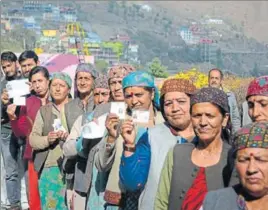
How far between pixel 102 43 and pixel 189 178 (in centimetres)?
1501

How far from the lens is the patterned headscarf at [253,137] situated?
116 inches

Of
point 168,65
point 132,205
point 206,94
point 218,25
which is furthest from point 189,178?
point 218,25

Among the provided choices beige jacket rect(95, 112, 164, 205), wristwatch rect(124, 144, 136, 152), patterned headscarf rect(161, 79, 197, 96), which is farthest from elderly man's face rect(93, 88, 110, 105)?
wristwatch rect(124, 144, 136, 152)

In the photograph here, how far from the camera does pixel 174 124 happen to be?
4.10 meters

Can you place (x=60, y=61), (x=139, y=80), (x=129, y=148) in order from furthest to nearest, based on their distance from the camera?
1. (x=60, y=61)
2. (x=139, y=80)
3. (x=129, y=148)

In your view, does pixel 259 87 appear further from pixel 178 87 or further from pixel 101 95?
pixel 101 95

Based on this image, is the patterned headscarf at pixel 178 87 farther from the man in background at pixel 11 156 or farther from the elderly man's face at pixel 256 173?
the man in background at pixel 11 156

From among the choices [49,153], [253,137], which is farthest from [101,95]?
[253,137]

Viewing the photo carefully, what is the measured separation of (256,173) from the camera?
2939 millimetres

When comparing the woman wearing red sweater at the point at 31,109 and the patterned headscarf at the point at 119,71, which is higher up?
the patterned headscarf at the point at 119,71

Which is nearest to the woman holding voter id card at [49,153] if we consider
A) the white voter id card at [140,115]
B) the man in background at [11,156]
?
the man in background at [11,156]

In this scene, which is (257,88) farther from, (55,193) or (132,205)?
(55,193)

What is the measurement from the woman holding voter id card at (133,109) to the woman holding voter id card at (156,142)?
18cm

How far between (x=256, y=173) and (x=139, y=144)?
46.8 inches
